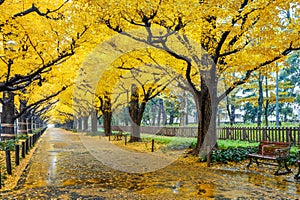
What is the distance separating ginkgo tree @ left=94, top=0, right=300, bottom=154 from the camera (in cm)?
1082

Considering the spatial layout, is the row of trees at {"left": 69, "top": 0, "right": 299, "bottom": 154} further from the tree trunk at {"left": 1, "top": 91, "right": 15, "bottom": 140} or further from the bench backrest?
the tree trunk at {"left": 1, "top": 91, "right": 15, "bottom": 140}

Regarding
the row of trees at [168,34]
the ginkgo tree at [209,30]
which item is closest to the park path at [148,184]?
the row of trees at [168,34]

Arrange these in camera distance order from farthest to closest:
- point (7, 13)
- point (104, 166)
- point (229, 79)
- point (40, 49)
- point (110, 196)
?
point (229, 79), point (40, 49), point (104, 166), point (7, 13), point (110, 196)

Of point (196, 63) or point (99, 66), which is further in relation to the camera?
point (99, 66)

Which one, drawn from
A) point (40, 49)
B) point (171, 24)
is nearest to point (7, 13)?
point (40, 49)

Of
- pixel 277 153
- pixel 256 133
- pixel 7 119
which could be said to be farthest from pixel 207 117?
pixel 7 119

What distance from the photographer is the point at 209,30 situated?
13180 millimetres

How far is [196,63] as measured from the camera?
14.3 meters

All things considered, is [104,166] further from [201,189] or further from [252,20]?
[252,20]

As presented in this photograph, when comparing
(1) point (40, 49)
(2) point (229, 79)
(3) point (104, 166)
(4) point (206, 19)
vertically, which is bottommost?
(3) point (104, 166)

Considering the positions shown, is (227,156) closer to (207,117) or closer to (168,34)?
(207,117)

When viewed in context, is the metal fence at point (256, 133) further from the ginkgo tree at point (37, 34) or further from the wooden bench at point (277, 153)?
the ginkgo tree at point (37, 34)

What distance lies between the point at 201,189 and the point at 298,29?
Answer: 7.22 m

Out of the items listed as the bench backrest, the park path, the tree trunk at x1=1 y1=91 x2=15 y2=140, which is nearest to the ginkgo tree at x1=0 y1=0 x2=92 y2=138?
the park path
